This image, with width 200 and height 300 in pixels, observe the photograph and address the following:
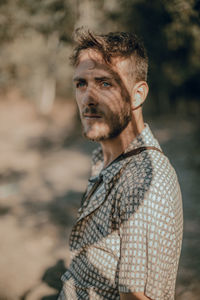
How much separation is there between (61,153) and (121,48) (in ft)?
24.6

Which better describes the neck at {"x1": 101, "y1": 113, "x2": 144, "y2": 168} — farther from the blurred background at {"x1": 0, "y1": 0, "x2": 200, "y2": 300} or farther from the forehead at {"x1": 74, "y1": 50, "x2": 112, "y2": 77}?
the blurred background at {"x1": 0, "y1": 0, "x2": 200, "y2": 300}

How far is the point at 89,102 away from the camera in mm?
1748

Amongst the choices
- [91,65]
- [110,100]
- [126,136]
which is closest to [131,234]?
[126,136]

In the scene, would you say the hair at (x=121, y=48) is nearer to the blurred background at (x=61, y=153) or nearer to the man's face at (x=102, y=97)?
the man's face at (x=102, y=97)

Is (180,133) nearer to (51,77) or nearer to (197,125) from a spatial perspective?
(197,125)

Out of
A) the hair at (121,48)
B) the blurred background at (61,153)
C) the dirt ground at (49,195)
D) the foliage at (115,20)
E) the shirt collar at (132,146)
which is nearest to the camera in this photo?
the shirt collar at (132,146)

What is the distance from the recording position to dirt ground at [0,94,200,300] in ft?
9.76

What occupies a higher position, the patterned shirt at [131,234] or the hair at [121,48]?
the hair at [121,48]

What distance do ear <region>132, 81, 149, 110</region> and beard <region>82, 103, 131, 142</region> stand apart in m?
0.06

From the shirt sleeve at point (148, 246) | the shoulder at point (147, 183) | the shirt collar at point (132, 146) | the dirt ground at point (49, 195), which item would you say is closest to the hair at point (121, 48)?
the shirt collar at point (132, 146)

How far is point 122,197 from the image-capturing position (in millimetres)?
1337

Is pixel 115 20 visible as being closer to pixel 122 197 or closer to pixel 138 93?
pixel 138 93

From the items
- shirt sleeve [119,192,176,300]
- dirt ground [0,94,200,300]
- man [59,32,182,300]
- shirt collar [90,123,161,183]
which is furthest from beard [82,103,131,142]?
dirt ground [0,94,200,300]

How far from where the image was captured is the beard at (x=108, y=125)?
5.54ft
